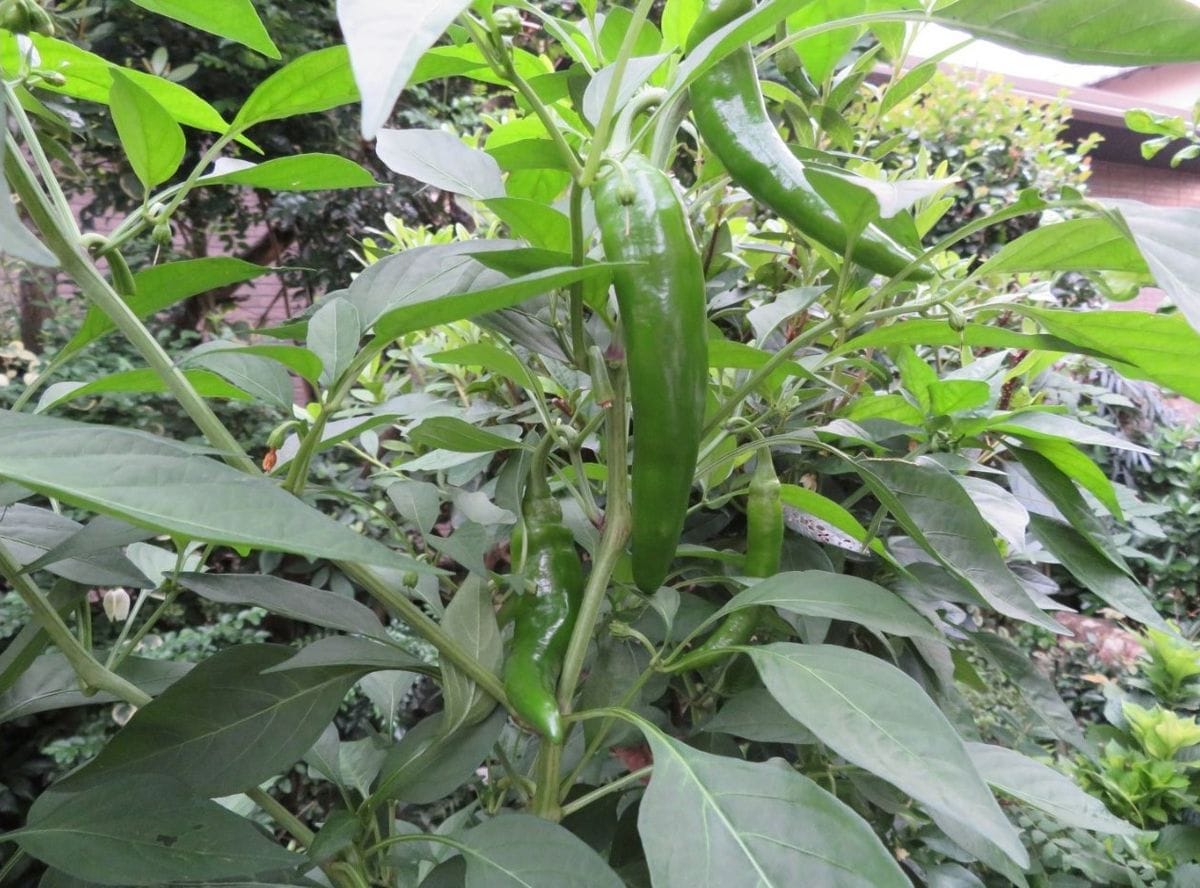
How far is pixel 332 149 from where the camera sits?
257 centimetres

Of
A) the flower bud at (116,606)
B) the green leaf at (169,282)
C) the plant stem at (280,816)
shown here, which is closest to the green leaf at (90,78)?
the green leaf at (169,282)

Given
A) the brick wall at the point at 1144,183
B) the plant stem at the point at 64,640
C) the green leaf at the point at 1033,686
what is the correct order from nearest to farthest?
the plant stem at the point at 64,640 < the green leaf at the point at 1033,686 < the brick wall at the point at 1144,183

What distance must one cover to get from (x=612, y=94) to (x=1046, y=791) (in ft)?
1.50

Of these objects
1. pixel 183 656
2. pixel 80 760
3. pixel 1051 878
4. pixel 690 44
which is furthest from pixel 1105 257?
pixel 80 760

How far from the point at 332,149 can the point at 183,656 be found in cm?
168

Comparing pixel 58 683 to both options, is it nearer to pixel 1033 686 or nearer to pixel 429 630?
pixel 429 630

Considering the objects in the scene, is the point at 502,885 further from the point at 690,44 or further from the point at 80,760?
the point at 80,760

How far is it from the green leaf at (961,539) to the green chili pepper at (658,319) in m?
0.14

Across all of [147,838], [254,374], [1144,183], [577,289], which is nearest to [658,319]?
[577,289]

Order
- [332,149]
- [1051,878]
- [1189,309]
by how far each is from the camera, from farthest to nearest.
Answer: [332,149] → [1051,878] → [1189,309]

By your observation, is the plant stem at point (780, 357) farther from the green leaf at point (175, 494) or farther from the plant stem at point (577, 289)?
the green leaf at point (175, 494)

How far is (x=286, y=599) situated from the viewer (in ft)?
1.51

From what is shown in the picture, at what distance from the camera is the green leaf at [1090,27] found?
334mm

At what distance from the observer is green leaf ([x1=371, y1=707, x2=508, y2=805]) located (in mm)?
464
